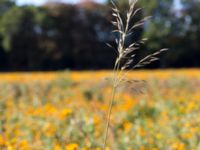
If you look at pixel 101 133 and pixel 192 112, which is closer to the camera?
pixel 101 133

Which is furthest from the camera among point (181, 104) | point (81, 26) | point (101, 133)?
point (81, 26)

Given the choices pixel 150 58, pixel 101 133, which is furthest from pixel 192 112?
pixel 150 58

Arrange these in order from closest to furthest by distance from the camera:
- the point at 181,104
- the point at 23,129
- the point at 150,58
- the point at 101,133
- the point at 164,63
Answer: the point at 150,58 < the point at 101,133 < the point at 23,129 < the point at 181,104 < the point at 164,63

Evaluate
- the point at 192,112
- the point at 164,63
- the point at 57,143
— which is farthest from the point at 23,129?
the point at 164,63

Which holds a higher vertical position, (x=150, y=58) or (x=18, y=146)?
(x=150, y=58)

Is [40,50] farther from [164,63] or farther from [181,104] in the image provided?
[181,104]

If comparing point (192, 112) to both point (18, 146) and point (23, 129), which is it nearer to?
point (23, 129)
